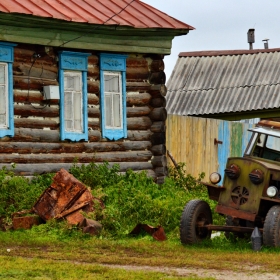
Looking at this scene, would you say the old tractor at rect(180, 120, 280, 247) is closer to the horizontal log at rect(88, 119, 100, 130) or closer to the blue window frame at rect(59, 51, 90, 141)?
the blue window frame at rect(59, 51, 90, 141)

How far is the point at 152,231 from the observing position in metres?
14.7

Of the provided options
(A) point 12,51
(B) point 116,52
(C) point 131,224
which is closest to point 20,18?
(A) point 12,51

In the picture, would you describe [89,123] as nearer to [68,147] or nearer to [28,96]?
[68,147]

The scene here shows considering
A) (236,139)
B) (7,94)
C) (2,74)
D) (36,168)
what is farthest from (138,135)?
Answer: (236,139)

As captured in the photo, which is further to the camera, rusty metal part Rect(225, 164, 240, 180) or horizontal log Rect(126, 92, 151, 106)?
horizontal log Rect(126, 92, 151, 106)

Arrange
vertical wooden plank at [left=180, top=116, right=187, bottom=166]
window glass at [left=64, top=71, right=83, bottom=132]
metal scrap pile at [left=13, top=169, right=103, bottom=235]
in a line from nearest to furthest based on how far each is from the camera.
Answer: metal scrap pile at [left=13, top=169, right=103, bottom=235] → window glass at [left=64, top=71, right=83, bottom=132] → vertical wooden plank at [left=180, top=116, right=187, bottom=166]

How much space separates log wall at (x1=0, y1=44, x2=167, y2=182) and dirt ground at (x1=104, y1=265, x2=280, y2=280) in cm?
675

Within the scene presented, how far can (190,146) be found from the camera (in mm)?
22844

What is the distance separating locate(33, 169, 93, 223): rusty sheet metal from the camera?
50.6 ft

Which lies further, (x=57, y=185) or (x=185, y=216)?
(x=57, y=185)

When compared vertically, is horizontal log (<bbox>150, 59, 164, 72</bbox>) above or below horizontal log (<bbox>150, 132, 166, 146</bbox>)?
above

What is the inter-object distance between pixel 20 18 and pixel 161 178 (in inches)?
203

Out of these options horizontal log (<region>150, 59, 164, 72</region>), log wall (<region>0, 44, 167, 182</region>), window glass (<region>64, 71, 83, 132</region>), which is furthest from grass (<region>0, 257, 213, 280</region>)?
horizontal log (<region>150, 59, 164, 72</region>)

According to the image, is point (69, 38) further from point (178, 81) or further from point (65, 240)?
point (178, 81)
